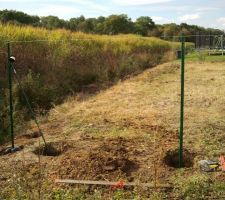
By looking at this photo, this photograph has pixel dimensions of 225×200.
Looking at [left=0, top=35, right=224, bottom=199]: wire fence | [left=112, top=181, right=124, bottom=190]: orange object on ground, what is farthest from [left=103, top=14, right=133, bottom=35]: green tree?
[left=112, top=181, right=124, bottom=190]: orange object on ground

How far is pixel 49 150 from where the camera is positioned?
6520 mm

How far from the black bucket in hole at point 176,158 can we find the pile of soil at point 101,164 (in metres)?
0.50

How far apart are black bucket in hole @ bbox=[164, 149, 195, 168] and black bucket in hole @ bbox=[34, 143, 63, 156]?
165 centimetres

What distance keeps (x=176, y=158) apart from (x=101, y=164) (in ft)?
3.80

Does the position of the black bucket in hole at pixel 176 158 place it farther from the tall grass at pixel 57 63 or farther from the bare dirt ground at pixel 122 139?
the tall grass at pixel 57 63

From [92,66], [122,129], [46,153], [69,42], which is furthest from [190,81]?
[46,153]

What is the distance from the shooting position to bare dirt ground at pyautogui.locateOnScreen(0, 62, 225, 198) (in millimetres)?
5332

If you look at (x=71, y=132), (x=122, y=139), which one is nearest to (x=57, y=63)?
(x=71, y=132)

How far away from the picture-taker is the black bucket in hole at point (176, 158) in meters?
5.74

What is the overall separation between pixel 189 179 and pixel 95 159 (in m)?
1.35

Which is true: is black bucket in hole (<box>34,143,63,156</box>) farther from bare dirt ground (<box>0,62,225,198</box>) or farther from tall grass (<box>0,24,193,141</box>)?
tall grass (<box>0,24,193,141</box>)

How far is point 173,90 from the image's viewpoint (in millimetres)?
12789

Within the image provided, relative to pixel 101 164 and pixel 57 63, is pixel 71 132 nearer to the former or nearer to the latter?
pixel 101 164

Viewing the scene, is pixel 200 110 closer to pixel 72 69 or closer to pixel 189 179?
pixel 189 179
